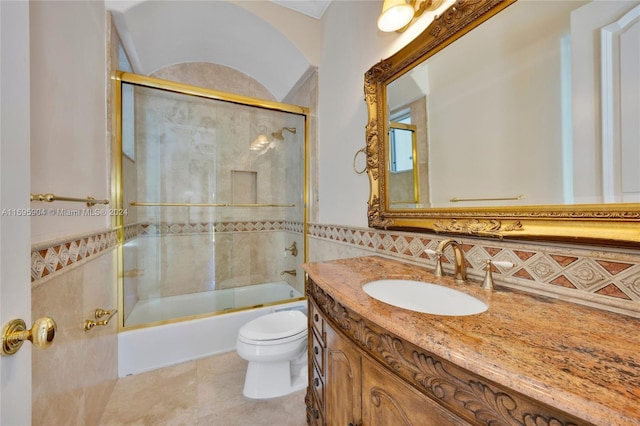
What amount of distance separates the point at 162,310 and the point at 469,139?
8.15 feet

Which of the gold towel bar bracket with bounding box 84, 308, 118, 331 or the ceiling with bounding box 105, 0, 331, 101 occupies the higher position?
the ceiling with bounding box 105, 0, 331, 101

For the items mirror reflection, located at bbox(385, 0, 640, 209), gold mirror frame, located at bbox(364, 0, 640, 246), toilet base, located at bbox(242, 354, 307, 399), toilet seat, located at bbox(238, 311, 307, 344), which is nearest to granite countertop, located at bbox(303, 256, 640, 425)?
gold mirror frame, located at bbox(364, 0, 640, 246)

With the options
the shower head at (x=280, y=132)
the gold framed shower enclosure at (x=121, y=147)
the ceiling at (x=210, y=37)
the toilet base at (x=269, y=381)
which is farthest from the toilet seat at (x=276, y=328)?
the ceiling at (x=210, y=37)

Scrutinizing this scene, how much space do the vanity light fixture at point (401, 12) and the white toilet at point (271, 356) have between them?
69.5 inches

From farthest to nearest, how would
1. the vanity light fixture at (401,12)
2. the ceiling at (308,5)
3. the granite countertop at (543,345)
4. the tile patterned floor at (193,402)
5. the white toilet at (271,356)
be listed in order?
the ceiling at (308,5), the white toilet at (271,356), the tile patterned floor at (193,402), the vanity light fixture at (401,12), the granite countertop at (543,345)

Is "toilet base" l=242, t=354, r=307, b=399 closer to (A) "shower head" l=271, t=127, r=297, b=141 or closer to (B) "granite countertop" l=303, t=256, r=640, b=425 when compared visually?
(B) "granite countertop" l=303, t=256, r=640, b=425

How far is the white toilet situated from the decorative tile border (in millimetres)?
928

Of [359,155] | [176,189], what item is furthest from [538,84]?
[176,189]

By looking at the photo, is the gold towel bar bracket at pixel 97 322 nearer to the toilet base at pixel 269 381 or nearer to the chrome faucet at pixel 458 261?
the toilet base at pixel 269 381

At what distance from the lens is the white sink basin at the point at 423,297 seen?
0.86 meters

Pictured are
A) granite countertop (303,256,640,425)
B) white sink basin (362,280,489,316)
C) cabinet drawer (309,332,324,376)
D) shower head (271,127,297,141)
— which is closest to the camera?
granite countertop (303,256,640,425)

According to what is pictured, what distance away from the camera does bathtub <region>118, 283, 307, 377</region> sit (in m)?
1.69

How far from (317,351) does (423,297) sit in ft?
1.66

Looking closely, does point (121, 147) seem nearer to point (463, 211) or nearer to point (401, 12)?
point (401, 12)
